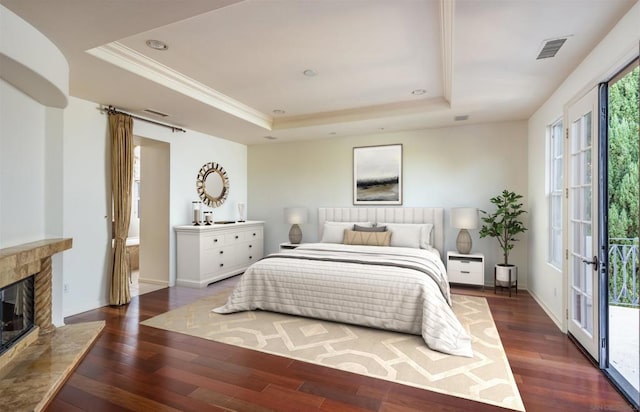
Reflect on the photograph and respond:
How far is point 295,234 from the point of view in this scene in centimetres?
A: 596

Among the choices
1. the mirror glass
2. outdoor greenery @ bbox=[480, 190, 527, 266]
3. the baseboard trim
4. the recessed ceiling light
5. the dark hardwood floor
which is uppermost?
the recessed ceiling light

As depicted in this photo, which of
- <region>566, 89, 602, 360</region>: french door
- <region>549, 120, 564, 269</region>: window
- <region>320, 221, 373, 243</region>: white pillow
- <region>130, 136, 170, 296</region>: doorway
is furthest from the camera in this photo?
<region>320, 221, 373, 243</region>: white pillow

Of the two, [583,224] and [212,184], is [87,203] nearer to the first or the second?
[212,184]

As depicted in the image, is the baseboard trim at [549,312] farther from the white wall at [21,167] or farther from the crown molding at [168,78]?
the white wall at [21,167]

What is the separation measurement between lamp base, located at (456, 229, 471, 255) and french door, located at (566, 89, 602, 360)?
178cm

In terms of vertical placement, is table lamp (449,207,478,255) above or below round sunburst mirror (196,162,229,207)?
below

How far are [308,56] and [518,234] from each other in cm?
402

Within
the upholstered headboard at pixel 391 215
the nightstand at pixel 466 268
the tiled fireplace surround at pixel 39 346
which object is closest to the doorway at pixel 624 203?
the nightstand at pixel 466 268

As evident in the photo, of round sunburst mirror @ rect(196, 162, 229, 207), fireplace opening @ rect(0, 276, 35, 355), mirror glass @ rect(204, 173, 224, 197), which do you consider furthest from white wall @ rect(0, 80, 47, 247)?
mirror glass @ rect(204, 173, 224, 197)

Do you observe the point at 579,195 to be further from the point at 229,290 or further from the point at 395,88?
the point at 229,290

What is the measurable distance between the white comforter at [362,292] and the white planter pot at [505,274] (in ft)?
3.62

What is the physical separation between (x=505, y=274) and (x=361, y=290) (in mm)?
2444

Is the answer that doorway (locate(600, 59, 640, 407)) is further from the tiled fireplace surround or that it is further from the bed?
the tiled fireplace surround

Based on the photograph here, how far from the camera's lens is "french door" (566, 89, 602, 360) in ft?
8.16
